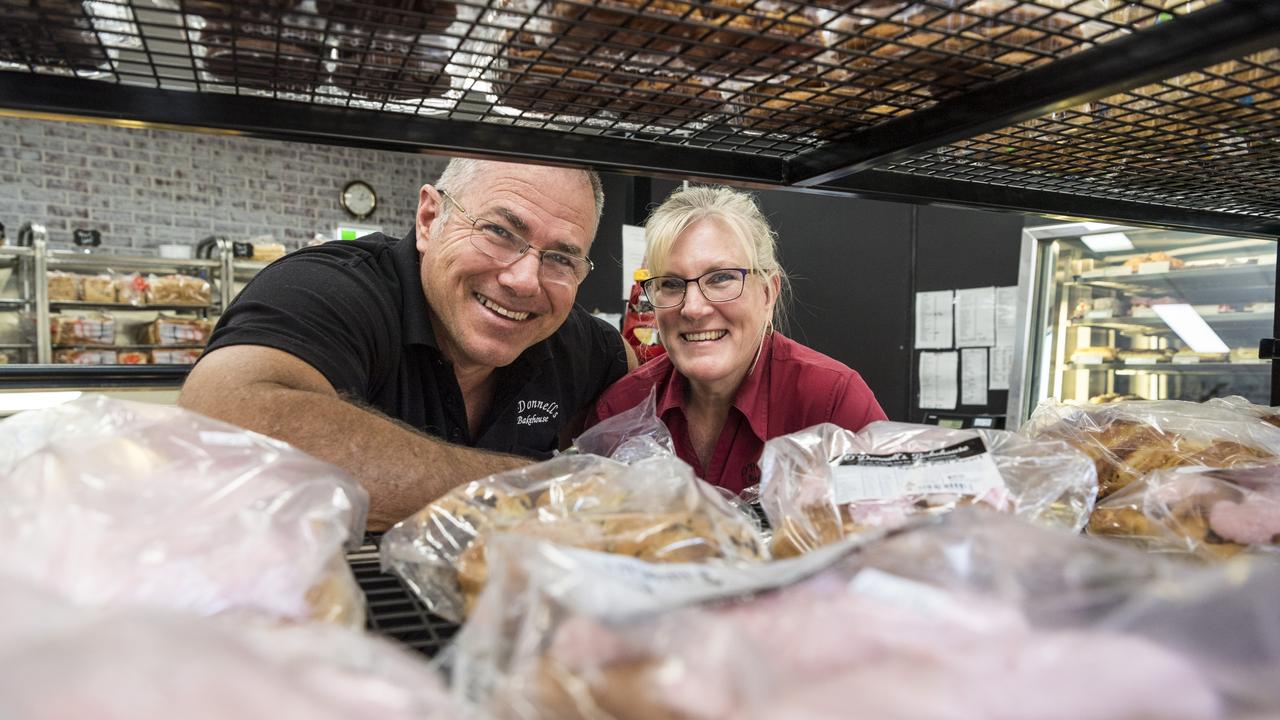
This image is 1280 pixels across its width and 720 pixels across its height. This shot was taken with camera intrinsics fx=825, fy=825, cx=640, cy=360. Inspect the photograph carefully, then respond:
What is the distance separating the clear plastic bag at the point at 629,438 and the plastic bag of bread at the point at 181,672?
0.64 metres

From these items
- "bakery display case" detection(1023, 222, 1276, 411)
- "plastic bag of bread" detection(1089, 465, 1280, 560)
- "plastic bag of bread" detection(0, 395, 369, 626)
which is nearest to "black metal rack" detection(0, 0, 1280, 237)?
"plastic bag of bread" detection(0, 395, 369, 626)

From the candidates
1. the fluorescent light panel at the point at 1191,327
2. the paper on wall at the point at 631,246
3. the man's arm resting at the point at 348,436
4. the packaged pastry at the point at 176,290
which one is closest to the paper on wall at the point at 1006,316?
the fluorescent light panel at the point at 1191,327

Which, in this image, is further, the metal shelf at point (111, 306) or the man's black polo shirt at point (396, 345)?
the metal shelf at point (111, 306)

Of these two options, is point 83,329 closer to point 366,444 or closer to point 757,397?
point 757,397

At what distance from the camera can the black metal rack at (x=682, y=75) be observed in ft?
1.92

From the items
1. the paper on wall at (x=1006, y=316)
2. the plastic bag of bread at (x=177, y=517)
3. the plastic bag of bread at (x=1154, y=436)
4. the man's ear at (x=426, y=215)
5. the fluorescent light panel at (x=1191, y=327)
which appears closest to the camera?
the plastic bag of bread at (x=177, y=517)

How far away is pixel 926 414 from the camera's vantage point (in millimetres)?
4285

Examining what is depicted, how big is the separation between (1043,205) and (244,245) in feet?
24.1

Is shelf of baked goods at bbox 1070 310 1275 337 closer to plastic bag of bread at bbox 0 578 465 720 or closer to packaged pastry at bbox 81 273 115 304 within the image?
plastic bag of bread at bbox 0 578 465 720

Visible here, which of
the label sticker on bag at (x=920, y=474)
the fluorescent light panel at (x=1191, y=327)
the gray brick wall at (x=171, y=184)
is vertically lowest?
the label sticker on bag at (x=920, y=474)

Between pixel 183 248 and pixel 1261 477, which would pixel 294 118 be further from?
pixel 183 248

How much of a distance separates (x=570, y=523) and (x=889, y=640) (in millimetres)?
327

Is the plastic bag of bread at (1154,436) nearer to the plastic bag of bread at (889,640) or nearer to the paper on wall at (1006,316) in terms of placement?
the plastic bag of bread at (889,640)

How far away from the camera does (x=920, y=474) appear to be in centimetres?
79
